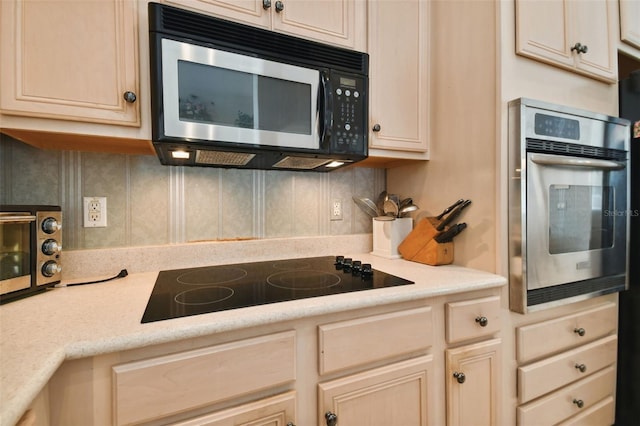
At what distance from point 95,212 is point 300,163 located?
33.1 inches

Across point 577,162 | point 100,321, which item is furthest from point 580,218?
point 100,321

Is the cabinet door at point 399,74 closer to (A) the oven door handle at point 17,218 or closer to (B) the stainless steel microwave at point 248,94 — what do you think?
(B) the stainless steel microwave at point 248,94

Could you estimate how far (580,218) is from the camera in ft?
4.11

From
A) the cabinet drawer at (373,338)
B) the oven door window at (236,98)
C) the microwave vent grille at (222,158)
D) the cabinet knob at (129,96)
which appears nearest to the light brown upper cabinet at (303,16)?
the oven door window at (236,98)

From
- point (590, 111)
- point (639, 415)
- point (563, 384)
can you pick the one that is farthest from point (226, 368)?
point (639, 415)

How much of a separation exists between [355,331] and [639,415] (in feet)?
5.14

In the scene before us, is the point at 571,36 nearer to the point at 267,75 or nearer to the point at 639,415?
the point at 267,75

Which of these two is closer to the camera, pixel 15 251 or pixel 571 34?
pixel 15 251

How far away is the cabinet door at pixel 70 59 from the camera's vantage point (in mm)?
800

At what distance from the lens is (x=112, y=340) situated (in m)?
0.62

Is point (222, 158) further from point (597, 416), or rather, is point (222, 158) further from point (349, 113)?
point (597, 416)

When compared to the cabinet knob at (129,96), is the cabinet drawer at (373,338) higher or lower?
lower

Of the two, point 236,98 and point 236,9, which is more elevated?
point 236,9

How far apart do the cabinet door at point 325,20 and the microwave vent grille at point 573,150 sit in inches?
31.3
